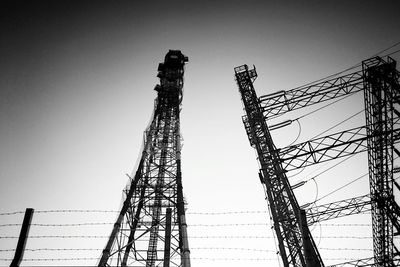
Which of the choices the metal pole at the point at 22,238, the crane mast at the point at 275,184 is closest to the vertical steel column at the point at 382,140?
the crane mast at the point at 275,184

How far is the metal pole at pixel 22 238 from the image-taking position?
427cm

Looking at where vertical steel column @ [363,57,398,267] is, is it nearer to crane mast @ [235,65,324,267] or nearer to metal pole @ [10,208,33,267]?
crane mast @ [235,65,324,267]

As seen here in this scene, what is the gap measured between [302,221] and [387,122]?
1032 centimetres

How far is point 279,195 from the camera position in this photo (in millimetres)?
12188

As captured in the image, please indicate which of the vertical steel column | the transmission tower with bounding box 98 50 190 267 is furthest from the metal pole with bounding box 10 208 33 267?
the vertical steel column

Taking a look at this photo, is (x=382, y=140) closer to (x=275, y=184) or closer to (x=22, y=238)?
(x=275, y=184)

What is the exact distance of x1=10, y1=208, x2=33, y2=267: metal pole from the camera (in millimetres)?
4269

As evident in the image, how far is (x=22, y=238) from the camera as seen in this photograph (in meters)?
4.42

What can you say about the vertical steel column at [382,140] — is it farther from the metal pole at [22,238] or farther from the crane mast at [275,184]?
the metal pole at [22,238]

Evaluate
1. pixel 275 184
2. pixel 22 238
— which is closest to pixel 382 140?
pixel 275 184

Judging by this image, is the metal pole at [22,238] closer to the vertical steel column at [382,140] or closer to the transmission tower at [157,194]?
the transmission tower at [157,194]

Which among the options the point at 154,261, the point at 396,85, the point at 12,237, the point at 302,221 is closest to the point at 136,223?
the point at 154,261

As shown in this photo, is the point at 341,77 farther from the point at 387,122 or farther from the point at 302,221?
the point at 302,221

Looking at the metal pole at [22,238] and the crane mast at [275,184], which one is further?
the crane mast at [275,184]
